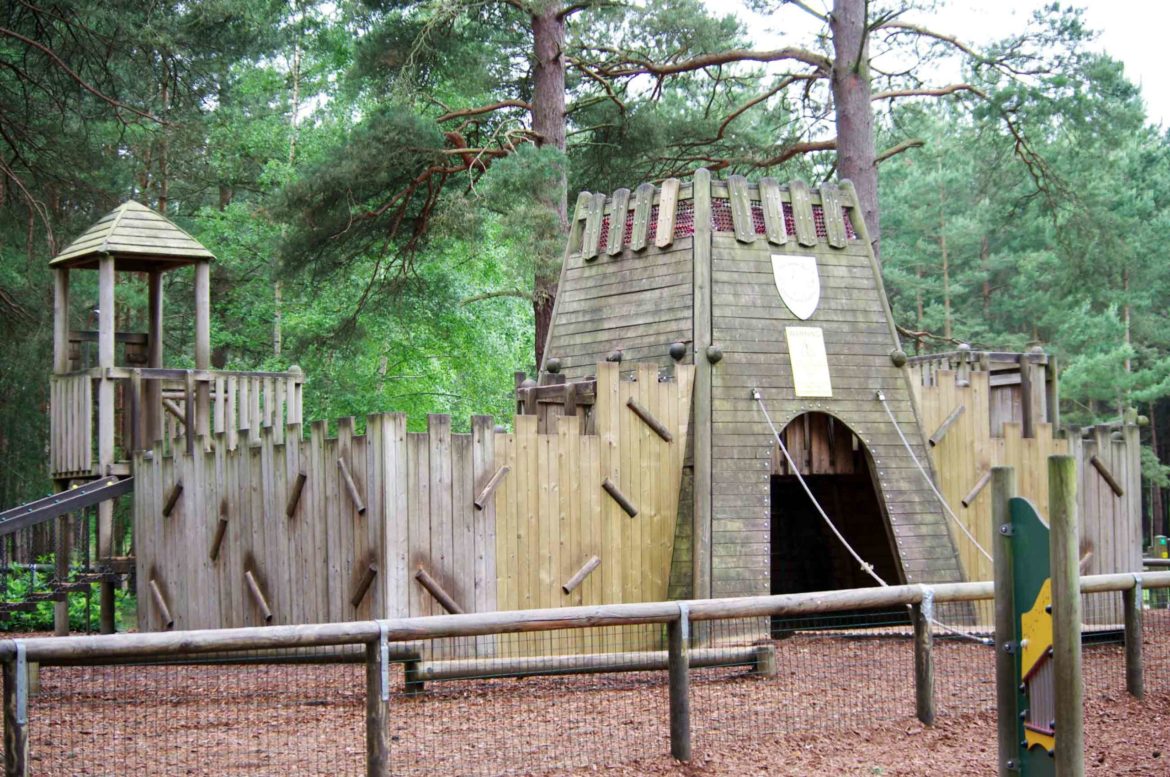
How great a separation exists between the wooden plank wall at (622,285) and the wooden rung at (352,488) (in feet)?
9.79

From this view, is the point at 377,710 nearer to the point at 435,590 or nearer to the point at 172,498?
the point at 435,590

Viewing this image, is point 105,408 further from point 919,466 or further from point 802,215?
point 919,466

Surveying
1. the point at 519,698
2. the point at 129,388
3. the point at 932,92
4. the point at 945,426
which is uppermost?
the point at 932,92

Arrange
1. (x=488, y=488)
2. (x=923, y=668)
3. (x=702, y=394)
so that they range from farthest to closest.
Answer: (x=702, y=394) → (x=488, y=488) → (x=923, y=668)

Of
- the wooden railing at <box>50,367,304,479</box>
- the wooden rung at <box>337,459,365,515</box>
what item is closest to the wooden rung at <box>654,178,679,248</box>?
the wooden rung at <box>337,459,365,515</box>

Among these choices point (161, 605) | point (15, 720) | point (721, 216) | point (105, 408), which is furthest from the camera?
point (105, 408)

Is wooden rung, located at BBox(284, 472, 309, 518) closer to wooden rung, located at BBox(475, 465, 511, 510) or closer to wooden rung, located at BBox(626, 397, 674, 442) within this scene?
wooden rung, located at BBox(475, 465, 511, 510)

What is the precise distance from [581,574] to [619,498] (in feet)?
2.39

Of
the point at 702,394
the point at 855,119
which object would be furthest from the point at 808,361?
the point at 855,119

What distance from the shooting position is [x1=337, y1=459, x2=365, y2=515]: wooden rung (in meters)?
10.1

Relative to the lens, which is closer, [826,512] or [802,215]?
[802,215]

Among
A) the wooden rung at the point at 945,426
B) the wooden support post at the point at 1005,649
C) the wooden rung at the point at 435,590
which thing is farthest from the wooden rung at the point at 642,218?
the wooden support post at the point at 1005,649

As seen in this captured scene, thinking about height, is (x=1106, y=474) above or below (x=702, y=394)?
below

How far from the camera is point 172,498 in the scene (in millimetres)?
13031
